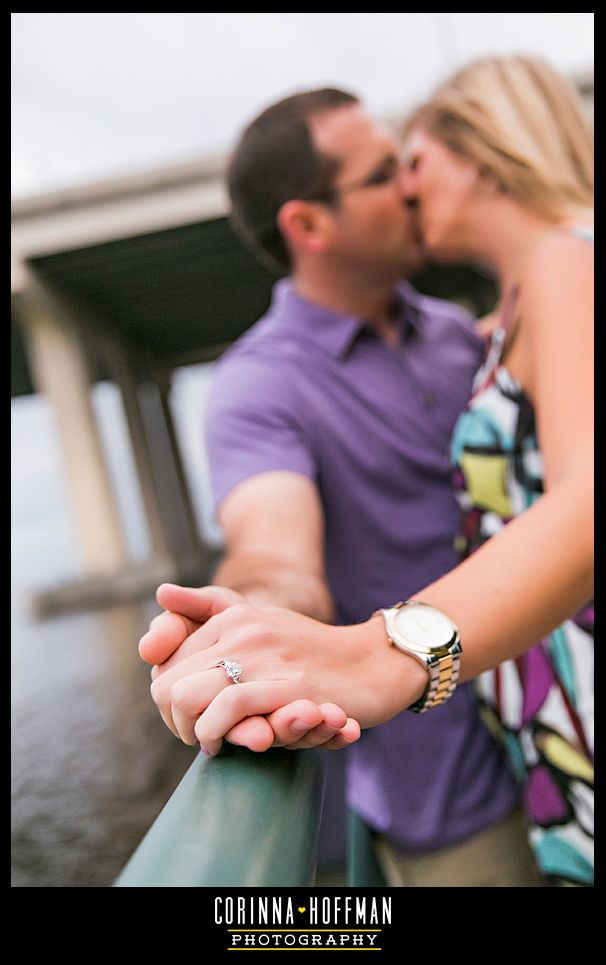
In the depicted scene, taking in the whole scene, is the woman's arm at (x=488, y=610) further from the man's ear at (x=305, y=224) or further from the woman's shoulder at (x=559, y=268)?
the man's ear at (x=305, y=224)

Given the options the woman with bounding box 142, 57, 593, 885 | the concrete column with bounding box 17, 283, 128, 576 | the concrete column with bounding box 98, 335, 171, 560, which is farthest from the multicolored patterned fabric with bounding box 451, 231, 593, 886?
the concrete column with bounding box 98, 335, 171, 560

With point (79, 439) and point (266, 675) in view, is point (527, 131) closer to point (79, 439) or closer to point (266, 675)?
point (266, 675)

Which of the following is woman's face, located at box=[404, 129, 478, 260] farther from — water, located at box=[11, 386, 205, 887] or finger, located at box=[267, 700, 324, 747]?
finger, located at box=[267, 700, 324, 747]

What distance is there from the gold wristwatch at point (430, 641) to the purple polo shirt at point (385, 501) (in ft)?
1.46

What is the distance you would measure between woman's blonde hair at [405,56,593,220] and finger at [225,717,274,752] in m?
0.77

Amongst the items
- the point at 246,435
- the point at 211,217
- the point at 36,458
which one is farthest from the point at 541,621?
the point at 211,217

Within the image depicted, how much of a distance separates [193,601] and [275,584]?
0.69ft

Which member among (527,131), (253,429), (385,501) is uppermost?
(527,131)

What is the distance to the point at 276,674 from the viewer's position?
0.53 metres

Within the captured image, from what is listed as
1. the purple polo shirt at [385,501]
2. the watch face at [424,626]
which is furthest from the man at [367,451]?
the watch face at [424,626]

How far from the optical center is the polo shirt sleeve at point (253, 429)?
1.04m

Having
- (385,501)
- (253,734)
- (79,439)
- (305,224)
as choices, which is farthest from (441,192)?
(79,439)

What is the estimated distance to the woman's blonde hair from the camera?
1.00m
